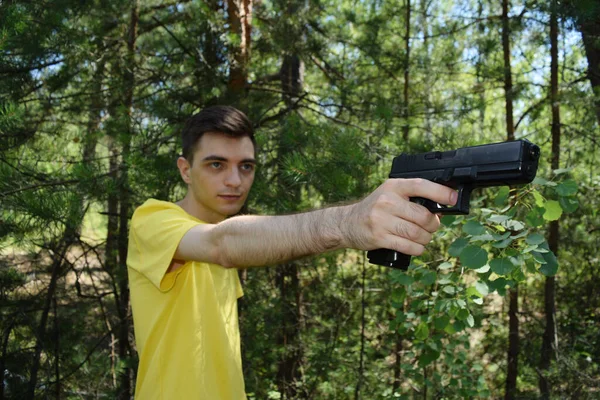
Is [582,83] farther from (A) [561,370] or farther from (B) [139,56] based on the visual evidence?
(B) [139,56]

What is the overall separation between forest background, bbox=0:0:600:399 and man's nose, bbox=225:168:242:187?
0.50m

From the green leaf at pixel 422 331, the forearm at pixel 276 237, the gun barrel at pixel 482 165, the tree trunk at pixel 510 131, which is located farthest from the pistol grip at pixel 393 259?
the tree trunk at pixel 510 131

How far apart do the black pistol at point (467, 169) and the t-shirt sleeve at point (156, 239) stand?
0.78 metres

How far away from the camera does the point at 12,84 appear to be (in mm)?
3641

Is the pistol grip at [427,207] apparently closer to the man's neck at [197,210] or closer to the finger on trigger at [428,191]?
the finger on trigger at [428,191]

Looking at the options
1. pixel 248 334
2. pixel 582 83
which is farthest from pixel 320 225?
pixel 582 83

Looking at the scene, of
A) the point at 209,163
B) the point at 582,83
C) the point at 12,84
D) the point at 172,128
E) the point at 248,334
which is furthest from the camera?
the point at 582,83

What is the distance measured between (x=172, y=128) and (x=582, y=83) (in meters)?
4.50

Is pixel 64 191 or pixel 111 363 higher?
pixel 64 191

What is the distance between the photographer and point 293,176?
289 cm

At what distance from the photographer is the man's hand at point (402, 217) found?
1.40 meters

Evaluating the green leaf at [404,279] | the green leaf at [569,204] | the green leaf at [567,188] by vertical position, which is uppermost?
the green leaf at [567,188]

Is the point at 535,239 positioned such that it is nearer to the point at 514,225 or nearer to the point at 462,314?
the point at 514,225

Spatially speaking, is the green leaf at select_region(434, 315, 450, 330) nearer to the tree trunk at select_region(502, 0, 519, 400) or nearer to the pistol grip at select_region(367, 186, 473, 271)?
the pistol grip at select_region(367, 186, 473, 271)
